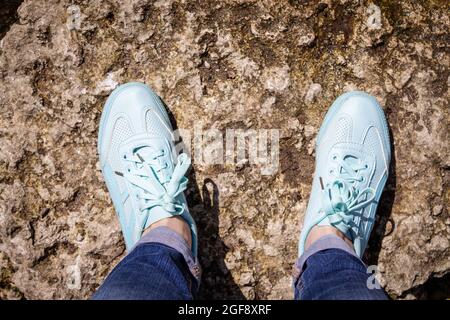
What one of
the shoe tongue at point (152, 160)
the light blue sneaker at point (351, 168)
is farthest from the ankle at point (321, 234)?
the shoe tongue at point (152, 160)

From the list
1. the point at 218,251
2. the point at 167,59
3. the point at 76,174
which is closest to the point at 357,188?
the point at 218,251

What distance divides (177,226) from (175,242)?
0.11 m

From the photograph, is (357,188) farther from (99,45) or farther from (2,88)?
(2,88)

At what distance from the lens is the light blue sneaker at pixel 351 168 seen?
5.62ft

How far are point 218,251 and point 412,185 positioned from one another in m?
0.89

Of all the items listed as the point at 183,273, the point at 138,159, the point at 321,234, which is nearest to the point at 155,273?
the point at 183,273

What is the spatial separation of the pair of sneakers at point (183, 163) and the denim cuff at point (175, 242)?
0.32 feet

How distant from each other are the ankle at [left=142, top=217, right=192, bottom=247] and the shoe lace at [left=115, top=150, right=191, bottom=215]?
0.03m

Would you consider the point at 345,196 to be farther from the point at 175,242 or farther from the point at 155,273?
the point at 155,273

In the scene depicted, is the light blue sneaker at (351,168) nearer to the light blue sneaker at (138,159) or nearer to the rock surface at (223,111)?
the rock surface at (223,111)

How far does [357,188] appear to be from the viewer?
1.79m

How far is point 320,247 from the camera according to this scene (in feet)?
5.16

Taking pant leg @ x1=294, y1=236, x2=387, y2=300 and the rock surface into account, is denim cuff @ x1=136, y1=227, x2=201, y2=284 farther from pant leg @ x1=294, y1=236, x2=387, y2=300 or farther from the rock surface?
pant leg @ x1=294, y1=236, x2=387, y2=300

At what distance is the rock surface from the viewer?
1.77 meters
